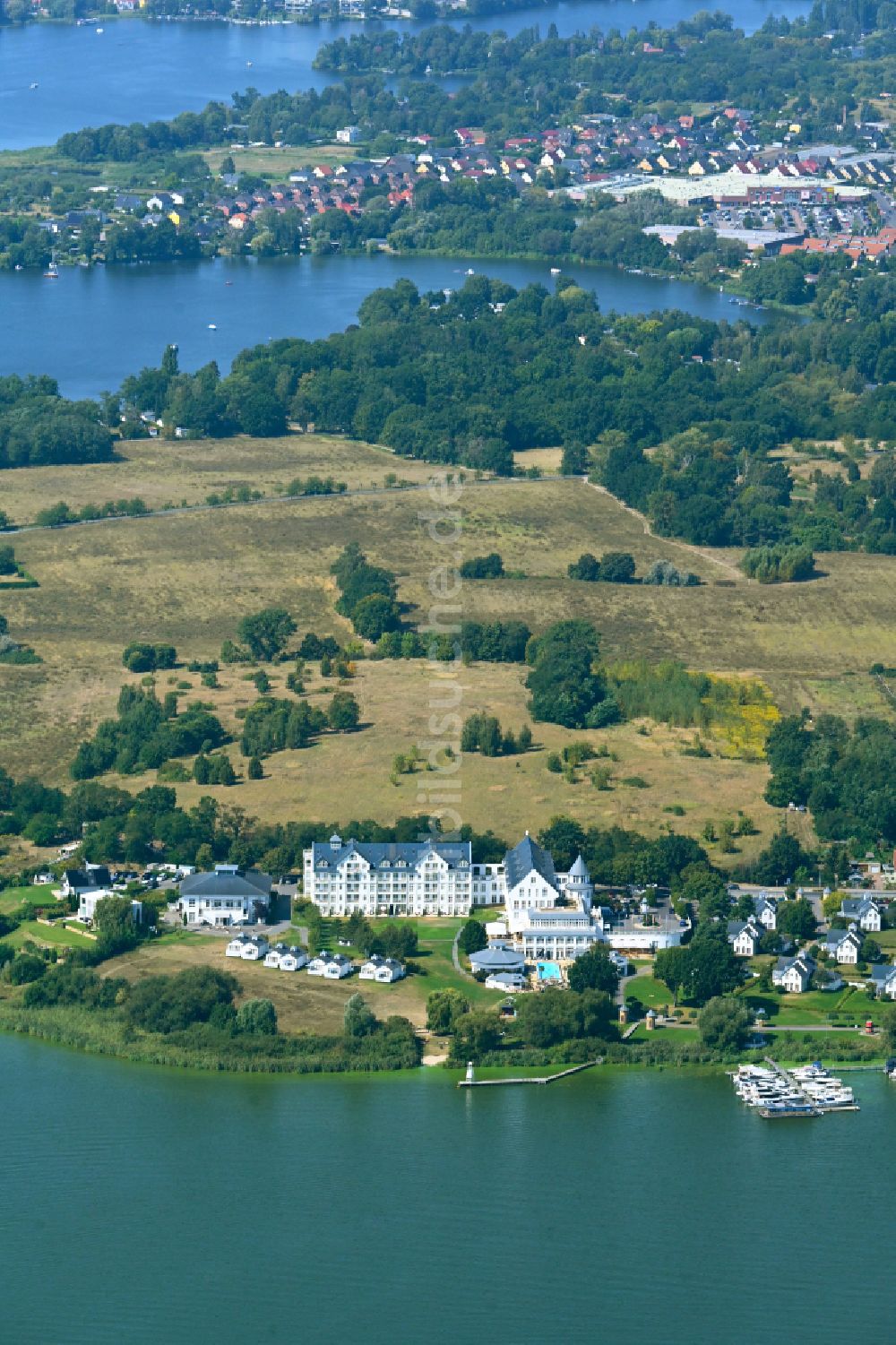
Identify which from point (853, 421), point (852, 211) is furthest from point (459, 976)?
point (852, 211)

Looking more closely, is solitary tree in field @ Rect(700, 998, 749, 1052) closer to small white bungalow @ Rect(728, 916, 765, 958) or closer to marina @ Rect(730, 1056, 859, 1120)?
marina @ Rect(730, 1056, 859, 1120)

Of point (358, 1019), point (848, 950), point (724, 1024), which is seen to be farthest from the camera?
point (848, 950)

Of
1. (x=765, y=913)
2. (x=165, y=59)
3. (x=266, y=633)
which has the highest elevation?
(x=165, y=59)

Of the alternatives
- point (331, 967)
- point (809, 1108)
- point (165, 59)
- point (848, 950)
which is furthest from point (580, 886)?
point (165, 59)

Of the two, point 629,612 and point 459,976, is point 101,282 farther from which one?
point 459,976

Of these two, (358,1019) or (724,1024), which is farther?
(358,1019)

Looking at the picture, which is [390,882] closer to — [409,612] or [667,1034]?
[667,1034]

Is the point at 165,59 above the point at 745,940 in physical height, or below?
above
